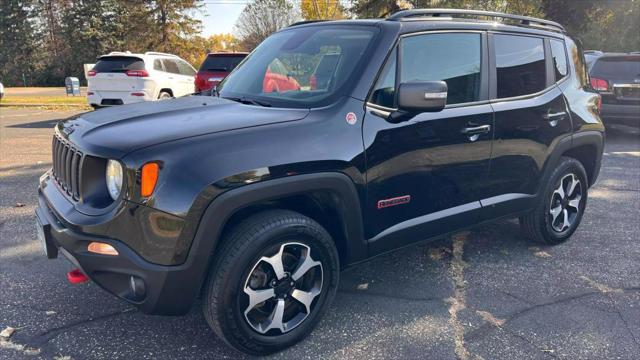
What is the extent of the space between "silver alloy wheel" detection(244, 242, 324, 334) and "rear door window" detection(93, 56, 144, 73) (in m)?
10.7

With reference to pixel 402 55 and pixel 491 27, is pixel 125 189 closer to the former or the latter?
pixel 402 55

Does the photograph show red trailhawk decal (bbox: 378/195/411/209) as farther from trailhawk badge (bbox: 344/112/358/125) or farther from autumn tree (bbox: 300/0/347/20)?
autumn tree (bbox: 300/0/347/20)

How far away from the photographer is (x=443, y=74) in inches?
129

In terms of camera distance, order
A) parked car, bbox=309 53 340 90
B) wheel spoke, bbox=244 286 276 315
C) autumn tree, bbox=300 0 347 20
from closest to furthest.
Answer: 1. wheel spoke, bbox=244 286 276 315
2. parked car, bbox=309 53 340 90
3. autumn tree, bbox=300 0 347 20

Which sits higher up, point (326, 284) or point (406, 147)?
point (406, 147)

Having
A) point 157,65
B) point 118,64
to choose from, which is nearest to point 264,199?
point 118,64

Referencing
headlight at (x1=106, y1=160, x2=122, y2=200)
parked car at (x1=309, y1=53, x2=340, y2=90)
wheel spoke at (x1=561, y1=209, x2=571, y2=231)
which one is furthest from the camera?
wheel spoke at (x1=561, y1=209, x2=571, y2=231)

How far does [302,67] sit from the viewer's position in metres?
3.29

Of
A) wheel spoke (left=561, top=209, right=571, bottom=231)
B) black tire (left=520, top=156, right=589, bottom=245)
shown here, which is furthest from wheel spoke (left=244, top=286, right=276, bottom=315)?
wheel spoke (left=561, top=209, right=571, bottom=231)

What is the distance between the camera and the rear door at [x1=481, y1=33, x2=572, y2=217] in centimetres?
358

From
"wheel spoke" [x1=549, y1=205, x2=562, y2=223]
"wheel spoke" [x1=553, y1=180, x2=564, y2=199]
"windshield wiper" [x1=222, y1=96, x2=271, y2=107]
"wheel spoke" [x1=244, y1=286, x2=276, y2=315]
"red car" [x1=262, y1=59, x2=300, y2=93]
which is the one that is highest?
"red car" [x1=262, y1=59, x2=300, y2=93]

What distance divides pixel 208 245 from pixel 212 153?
0.44 metres

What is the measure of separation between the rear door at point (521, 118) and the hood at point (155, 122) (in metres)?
1.64

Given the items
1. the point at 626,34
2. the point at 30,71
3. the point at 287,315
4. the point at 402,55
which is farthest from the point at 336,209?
the point at 30,71
